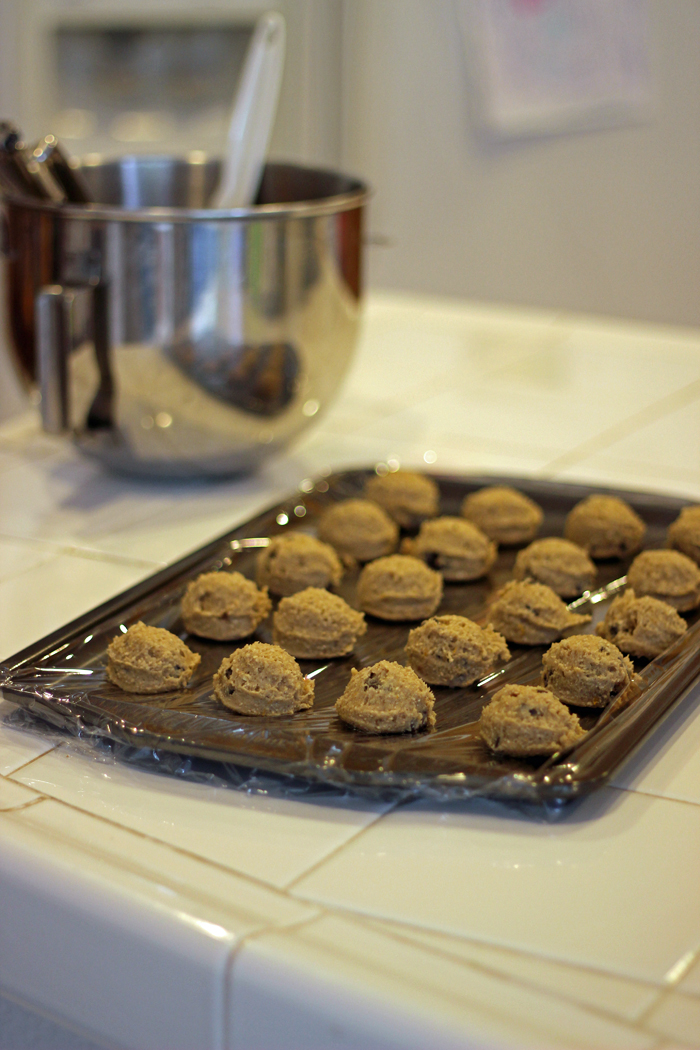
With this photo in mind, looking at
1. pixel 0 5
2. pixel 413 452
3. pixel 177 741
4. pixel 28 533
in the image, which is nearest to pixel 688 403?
pixel 413 452

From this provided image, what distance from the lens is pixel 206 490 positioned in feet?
3.56

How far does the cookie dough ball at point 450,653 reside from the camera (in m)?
0.68

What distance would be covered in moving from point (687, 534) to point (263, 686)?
15.2 inches

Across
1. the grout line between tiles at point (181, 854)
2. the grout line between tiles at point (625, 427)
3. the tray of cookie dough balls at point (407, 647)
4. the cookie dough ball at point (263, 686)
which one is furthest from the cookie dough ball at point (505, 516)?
the grout line between tiles at point (181, 854)

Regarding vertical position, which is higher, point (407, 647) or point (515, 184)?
point (515, 184)

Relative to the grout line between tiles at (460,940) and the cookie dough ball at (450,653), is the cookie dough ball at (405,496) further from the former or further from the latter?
the grout line between tiles at (460,940)

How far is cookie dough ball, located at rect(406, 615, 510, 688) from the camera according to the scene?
0.68 m

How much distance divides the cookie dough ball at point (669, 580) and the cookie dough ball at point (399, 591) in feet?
0.46

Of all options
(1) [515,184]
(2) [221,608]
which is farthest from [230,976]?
(1) [515,184]

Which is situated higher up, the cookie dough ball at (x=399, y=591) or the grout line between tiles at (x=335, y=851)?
the cookie dough ball at (x=399, y=591)

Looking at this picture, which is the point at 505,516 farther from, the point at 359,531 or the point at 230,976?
the point at 230,976

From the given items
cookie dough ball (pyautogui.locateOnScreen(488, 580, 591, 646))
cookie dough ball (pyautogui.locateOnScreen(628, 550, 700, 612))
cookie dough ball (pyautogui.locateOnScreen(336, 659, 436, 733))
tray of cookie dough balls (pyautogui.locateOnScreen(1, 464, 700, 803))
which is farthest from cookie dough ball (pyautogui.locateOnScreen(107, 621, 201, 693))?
cookie dough ball (pyautogui.locateOnScreen(628, 550, 700, 612))

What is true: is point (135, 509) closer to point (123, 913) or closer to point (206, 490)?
point (206, 490)

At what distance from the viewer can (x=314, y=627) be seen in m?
0.72
